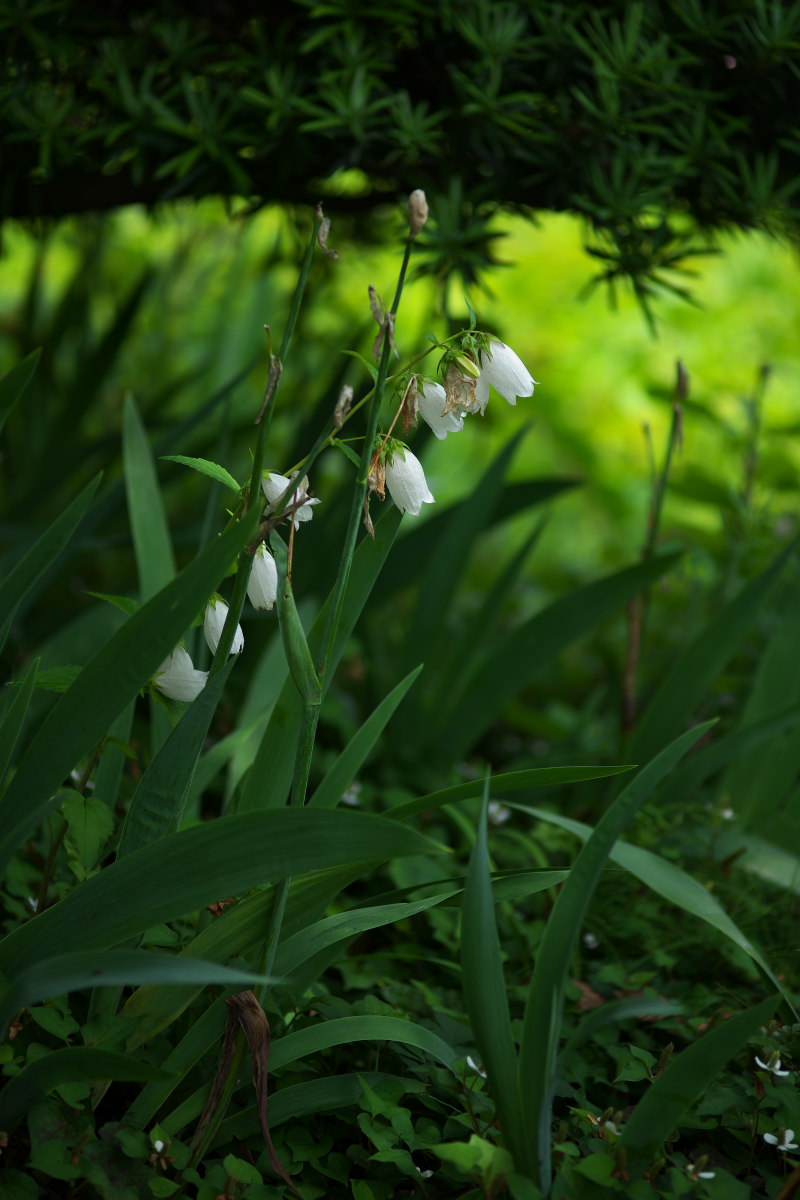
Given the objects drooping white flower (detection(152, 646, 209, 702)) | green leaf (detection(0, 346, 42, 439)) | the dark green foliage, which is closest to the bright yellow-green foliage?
the dark green foliage

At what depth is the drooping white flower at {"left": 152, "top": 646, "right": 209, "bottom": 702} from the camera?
853 mm

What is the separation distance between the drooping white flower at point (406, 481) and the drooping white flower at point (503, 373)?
7 cm

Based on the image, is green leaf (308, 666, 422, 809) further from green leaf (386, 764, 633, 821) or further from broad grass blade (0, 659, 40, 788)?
broad grass blade (0, 659, 40, 788)

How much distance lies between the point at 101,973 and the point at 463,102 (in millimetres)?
1170

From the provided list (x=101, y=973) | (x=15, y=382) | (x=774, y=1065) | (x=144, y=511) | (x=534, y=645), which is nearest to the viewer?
(x=101, y=973)

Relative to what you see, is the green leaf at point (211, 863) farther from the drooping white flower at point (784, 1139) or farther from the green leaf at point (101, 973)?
the drooping white flower at point (784, 1139)

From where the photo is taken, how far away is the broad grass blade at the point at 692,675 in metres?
1.43

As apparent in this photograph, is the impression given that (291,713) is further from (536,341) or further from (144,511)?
(536,341)

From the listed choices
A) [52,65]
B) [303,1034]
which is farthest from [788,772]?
[52,65]

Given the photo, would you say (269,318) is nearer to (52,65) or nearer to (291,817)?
(52,65)

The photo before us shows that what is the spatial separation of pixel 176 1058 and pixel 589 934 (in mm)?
604

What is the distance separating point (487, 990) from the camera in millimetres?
764

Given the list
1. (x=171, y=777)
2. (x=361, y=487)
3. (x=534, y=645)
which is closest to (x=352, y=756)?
(x=171, y=777)

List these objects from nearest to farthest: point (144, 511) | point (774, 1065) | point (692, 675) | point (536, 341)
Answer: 1. point (774, 1065)
2. point (144, 511)
3. point (692, 675)
4. point (536, 341)
